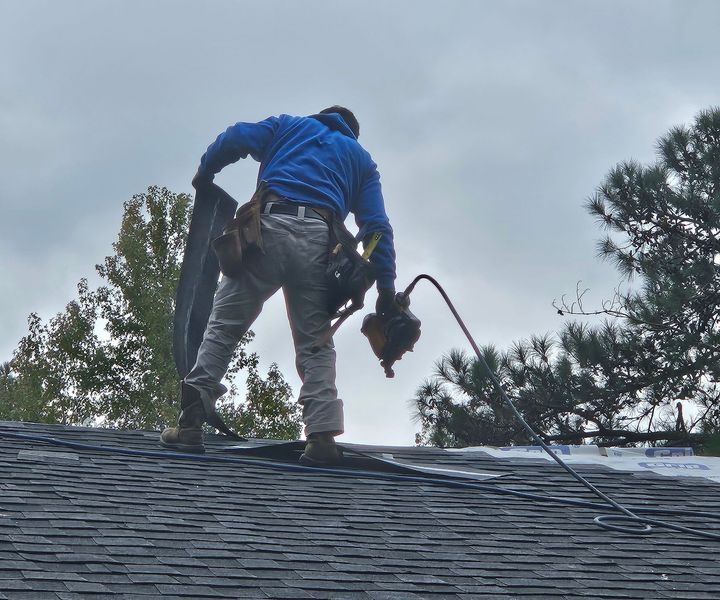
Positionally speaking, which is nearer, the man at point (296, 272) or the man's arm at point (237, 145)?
the man at point (296, 272)

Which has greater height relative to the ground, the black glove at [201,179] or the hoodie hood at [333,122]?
the hoodie hood at [333,122]

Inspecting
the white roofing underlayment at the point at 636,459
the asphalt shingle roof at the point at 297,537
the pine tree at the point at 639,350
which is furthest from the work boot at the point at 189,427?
the pine tree at the point at 639,350

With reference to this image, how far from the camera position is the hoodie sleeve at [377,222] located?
5.09 meters

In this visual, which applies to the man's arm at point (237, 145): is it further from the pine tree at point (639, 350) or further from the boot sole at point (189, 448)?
the pine tree at point (639, 350)

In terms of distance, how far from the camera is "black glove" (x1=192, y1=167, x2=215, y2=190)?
5.21m

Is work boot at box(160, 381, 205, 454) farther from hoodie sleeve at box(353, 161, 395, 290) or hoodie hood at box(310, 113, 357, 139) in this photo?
hoodie hood at box(310, 113, 357, 139)

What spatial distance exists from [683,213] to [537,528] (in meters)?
8.06

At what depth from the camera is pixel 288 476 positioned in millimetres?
4688

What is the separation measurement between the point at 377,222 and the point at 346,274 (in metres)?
0.45

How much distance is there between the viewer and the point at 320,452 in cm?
489

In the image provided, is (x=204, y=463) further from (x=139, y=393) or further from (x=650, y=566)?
(x=139, y=393)

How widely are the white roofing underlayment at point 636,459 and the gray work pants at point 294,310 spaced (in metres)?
1.42

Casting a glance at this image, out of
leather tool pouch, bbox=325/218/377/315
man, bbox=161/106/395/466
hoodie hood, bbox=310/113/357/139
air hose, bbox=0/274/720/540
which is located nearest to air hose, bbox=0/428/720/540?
air hose, bbox=0/274/720/540

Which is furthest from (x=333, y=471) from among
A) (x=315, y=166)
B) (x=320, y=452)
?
(x=315, y=166)
